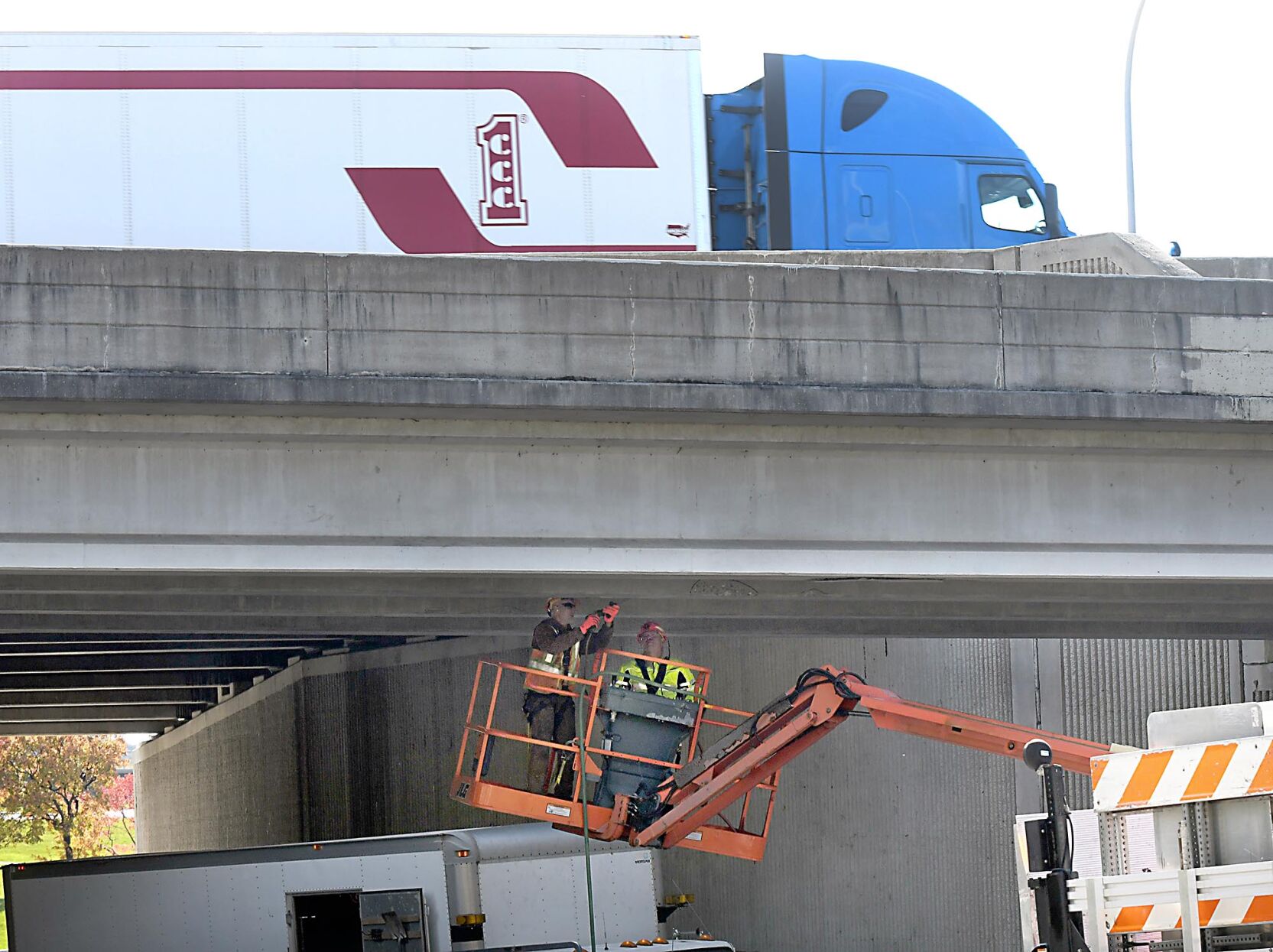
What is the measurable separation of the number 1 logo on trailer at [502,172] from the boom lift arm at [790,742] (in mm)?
6852

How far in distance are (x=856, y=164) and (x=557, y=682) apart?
8565mm

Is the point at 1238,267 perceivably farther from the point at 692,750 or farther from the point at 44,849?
the point at 44,849

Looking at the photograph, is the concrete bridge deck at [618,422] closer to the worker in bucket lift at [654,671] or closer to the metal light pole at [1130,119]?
the worker in bucket lift at [654,671]

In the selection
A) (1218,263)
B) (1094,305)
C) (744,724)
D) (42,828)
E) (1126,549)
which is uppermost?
(1218,263)

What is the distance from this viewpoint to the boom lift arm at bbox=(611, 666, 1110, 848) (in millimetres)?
14578

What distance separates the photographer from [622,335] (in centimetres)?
1288

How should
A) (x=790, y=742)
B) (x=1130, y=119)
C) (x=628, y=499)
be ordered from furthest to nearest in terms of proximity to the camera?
(x=1130, y=119), (x=790, y=742), (x=628, y=499)

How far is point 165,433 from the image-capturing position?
12.7 metres

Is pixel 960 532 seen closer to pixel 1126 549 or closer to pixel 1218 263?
pixel 1126 549

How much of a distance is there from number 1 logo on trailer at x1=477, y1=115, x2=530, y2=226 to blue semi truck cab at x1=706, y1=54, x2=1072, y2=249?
2.64 m

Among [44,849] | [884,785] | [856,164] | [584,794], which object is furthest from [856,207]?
[44,849]

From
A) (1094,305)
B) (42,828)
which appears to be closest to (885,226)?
(1094,305)

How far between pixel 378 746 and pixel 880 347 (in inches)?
926

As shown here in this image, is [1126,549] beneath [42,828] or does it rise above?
above
